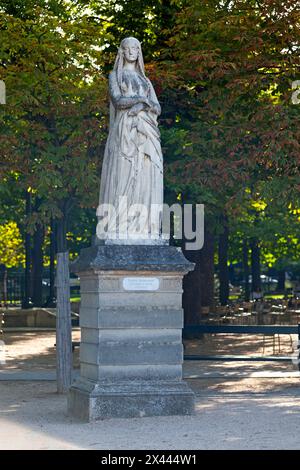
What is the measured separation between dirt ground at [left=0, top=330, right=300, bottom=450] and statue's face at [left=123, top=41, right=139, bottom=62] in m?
4.91

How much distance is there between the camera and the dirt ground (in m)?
13.5

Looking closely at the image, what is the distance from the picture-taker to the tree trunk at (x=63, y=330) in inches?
798

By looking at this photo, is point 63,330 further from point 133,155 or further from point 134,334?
point 133,155

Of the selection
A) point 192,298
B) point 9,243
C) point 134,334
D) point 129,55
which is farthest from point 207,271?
point 134,334

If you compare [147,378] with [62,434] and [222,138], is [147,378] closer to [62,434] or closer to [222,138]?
[62,434]

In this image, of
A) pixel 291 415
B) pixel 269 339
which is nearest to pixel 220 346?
pixel 269 339

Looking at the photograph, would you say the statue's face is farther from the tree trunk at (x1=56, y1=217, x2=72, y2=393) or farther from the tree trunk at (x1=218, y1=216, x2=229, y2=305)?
the tree trunk at (x1=218, y1=216, x2=229, y2=305)

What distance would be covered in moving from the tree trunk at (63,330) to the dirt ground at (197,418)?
0.33m

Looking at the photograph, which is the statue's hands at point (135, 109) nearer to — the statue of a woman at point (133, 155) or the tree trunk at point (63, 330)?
the statue of a woman at point (133, 155)

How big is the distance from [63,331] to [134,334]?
4.65 meters

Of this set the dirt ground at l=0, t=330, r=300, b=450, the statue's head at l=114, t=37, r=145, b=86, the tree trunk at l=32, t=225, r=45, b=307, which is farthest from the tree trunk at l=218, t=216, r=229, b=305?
the statue's head at l=114, t=37, r=145, b=86

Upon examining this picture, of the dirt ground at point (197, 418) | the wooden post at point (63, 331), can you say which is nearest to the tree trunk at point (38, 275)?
the dirt ground at point (197, 418)
